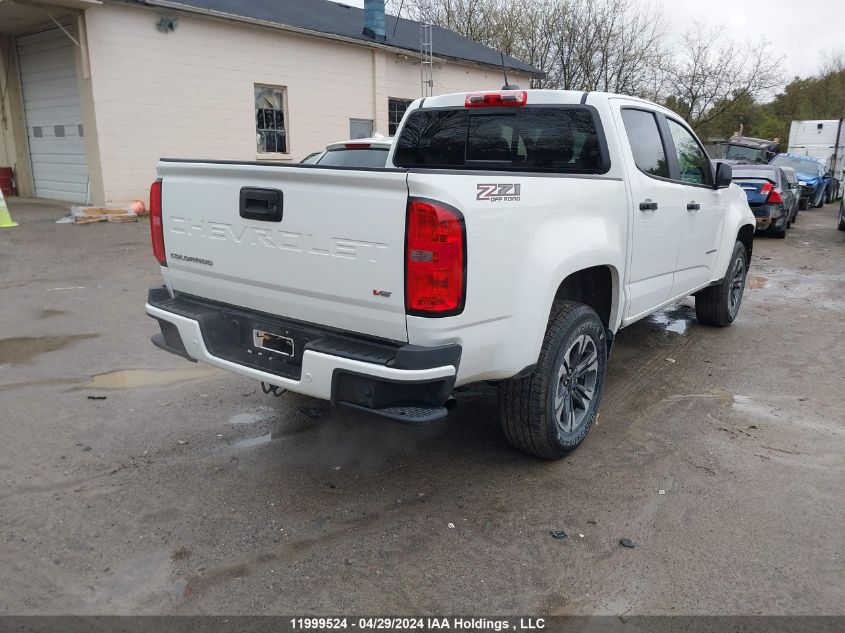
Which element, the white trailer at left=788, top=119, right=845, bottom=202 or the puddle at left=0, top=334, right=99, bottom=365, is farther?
the white trailer at left=788, top=119, right=845, bottom=202

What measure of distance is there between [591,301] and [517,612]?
2212 mm

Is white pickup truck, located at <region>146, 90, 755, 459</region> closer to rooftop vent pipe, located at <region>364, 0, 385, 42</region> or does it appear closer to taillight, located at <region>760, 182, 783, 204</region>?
taillight, located at <region>760, 182, 783, 204</region>

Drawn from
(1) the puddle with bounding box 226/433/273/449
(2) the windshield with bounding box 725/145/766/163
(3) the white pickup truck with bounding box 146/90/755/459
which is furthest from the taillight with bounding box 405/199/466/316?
(2) the windshield with bounding box 725/145/766/163

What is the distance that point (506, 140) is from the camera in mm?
4672

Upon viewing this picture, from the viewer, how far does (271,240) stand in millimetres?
3275

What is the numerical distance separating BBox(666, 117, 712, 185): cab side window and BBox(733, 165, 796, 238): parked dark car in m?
8.61

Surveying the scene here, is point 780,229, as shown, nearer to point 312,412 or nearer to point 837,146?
point 312,412

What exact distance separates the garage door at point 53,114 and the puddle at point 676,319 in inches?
512

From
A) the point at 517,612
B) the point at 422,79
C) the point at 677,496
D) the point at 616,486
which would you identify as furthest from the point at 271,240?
the point at 422,79

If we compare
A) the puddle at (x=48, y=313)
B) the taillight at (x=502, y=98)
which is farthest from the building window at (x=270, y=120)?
the taillight at (x=502, y=98)

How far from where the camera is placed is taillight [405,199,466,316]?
110 inches

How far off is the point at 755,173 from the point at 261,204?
548 inches

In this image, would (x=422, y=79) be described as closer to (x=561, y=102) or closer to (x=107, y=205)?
(x=107, y=205)

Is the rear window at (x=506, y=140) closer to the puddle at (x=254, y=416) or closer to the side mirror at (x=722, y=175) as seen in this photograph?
the side mirror at (x=722, y=175)
